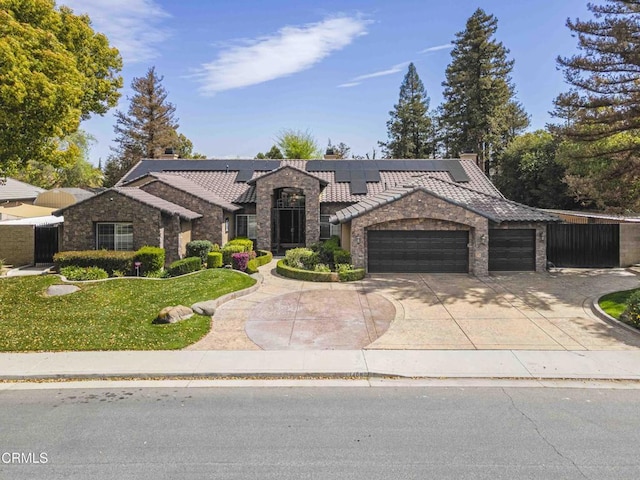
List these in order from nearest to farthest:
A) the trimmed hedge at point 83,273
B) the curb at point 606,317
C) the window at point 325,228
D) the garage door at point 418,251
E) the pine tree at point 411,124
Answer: the curb at point 606,317, the trimmed hedge at point 83,273, the garage door at point 418,251, the window at point 325,228, the pine tree at point 411,124

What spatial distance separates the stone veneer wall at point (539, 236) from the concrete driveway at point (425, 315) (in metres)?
1.38

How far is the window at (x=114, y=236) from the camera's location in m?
20.7

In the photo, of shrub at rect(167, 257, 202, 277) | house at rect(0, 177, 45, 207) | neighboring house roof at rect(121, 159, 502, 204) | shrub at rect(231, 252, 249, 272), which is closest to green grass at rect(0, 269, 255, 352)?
shrub at rect(167, 257, 202, 277)

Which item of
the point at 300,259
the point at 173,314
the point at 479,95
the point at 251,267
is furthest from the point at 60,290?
the point at 479,95

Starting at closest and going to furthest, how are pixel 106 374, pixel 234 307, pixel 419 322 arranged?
1. pixel 106 374
2. pixel 419 322
3. pixel 234 307

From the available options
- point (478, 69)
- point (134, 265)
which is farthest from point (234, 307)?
point (478, 69)

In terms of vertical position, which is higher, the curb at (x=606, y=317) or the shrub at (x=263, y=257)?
the shrub at (x=263, y=257)

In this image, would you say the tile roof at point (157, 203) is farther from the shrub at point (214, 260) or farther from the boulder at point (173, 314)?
the boulder at point (173, 314)

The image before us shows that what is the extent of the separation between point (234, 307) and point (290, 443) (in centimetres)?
804

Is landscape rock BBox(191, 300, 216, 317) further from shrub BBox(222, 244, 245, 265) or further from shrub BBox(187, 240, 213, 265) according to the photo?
shrub BBox(187, 240, 213, 265)

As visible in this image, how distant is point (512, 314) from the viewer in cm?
1323

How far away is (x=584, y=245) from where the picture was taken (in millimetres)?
20797

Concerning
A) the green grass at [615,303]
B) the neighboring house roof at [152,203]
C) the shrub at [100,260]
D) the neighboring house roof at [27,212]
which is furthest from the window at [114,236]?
the green grass at [615,303]

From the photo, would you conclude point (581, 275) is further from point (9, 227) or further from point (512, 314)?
point (9, 227)
